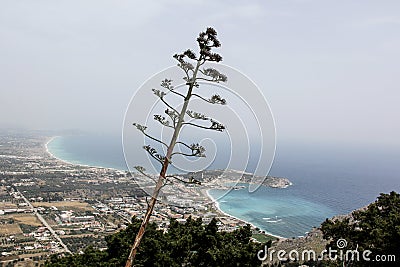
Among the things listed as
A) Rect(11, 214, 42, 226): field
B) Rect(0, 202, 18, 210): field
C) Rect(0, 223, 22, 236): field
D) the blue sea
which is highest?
the blue sea

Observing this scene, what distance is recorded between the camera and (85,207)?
1988 inches

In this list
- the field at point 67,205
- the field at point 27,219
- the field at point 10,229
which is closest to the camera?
the field at point 10,229

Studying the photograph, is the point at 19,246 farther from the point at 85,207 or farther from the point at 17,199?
the point at 17,199

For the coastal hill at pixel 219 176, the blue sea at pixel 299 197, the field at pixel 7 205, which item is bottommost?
the field at pixel 7 205

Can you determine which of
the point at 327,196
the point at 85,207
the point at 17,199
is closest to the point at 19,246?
the point at 85,207

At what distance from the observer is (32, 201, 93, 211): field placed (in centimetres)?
4956

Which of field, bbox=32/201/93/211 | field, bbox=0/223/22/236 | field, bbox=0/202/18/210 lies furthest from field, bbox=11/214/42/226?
field, bbox=32/201/93/211

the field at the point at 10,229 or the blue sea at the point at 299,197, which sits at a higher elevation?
the blue sea at the point at 299,197

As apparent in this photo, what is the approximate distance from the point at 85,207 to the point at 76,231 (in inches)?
488

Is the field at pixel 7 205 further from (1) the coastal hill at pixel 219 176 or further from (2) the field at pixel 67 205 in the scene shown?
(1) the coastal hill at pixel 219 176

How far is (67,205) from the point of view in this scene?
2008 inches

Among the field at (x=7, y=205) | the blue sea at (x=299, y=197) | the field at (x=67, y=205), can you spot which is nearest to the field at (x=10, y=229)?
the field at (x=7, y=205)

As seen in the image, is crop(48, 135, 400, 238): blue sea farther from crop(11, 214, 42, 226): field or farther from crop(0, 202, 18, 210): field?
crop(11, 214, 42, 226): field

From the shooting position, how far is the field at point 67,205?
49.6m
